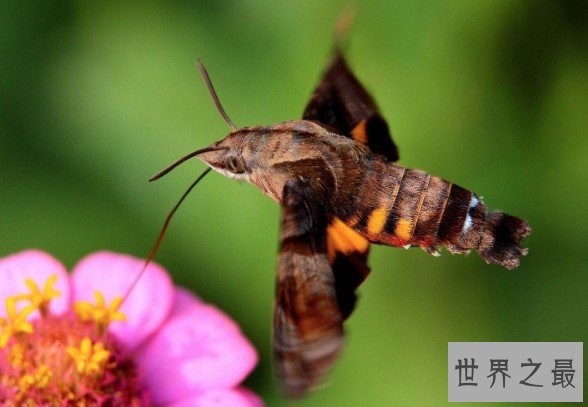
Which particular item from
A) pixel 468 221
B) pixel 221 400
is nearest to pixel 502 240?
pixel 468 221

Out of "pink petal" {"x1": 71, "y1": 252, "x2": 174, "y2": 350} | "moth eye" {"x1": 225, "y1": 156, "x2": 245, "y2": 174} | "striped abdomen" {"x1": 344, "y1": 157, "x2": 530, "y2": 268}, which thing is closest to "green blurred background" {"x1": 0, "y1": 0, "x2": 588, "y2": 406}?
"pink petal" {"x1": 71, "y1": 252, "x2": 174, "y2": 350}

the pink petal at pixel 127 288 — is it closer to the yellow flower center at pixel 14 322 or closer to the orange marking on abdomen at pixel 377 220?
the yellow flower center at pixel 14 322

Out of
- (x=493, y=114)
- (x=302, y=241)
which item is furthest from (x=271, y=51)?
(x=302, y=241)

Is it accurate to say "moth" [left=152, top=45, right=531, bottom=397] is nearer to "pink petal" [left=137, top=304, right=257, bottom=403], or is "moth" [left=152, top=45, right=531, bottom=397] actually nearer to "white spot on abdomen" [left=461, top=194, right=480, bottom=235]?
"white spot on abdomen" [left=461, top=194, right=480, bottom=235]

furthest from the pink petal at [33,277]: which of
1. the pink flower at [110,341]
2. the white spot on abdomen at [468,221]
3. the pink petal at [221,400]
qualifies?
the white spot on abdomen at [468,221]

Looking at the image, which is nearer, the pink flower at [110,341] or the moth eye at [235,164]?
the moth eye at [235,164]
